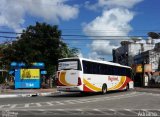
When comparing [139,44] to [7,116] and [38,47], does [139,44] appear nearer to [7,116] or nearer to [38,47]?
[38,47]

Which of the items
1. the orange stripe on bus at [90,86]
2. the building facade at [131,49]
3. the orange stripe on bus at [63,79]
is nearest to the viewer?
the orange stripe on bus at [63,79]

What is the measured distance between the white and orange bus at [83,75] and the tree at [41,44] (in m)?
14.7

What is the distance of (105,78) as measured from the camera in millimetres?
36281

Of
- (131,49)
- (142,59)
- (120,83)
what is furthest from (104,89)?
(131,49)

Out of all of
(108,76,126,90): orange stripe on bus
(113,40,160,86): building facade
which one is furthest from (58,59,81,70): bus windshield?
(113,40,160,86): building facade

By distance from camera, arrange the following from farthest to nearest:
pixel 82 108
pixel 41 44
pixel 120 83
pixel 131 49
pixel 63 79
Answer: pixel 131 49 < pixel 41 44 < pixel 120 83 < pixel 63 79 < pixel 82 108

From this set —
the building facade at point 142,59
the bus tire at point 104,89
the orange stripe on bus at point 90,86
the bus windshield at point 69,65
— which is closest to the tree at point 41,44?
the bus tire at point 104,89

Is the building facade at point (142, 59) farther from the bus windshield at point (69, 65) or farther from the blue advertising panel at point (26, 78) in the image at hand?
the bus windshield at point (69, 65)

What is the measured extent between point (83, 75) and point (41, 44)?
23.0m

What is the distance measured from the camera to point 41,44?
176 feet

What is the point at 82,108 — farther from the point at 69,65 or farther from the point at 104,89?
the point at 104,89

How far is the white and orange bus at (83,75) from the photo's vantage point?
31.5 m

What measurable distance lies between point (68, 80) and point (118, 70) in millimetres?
9826

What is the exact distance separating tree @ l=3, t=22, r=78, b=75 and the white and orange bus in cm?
1470
